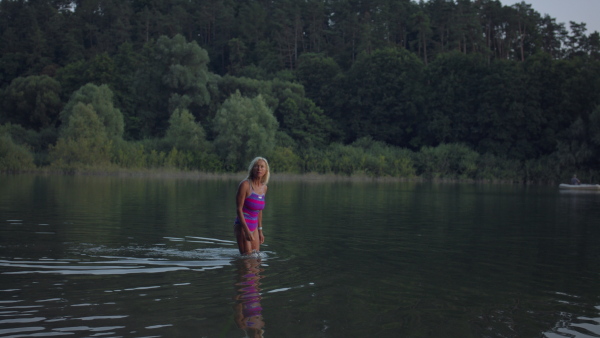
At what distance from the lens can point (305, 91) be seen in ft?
291

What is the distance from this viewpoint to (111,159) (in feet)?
194

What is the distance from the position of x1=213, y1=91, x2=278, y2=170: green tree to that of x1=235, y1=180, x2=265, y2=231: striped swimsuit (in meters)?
52.9

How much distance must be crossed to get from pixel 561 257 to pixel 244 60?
9331cm

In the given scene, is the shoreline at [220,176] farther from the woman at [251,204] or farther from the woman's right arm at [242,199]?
the woman's right arm at [242,199]

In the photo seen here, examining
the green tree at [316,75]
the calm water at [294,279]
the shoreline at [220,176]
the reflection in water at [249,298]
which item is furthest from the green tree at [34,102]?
the reflection in water at [249,298]

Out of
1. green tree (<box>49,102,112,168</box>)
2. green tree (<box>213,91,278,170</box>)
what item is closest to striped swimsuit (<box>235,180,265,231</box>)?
green tree (<box>49,102,112,168</box>)

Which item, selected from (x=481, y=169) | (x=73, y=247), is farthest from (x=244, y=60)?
(x=73, y=247)

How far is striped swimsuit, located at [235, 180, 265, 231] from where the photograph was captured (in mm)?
10828

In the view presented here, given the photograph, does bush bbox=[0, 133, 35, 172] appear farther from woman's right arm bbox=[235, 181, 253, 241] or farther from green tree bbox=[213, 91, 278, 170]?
woman's right arm bbox=[235, 181, 253, 241]

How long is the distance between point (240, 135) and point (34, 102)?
2896cm

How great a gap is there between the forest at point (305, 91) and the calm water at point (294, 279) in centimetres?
4368

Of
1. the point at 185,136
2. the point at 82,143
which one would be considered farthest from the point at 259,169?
the point at 185,136

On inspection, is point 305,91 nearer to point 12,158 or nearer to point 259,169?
point 12,158

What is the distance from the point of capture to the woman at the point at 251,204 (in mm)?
10664
